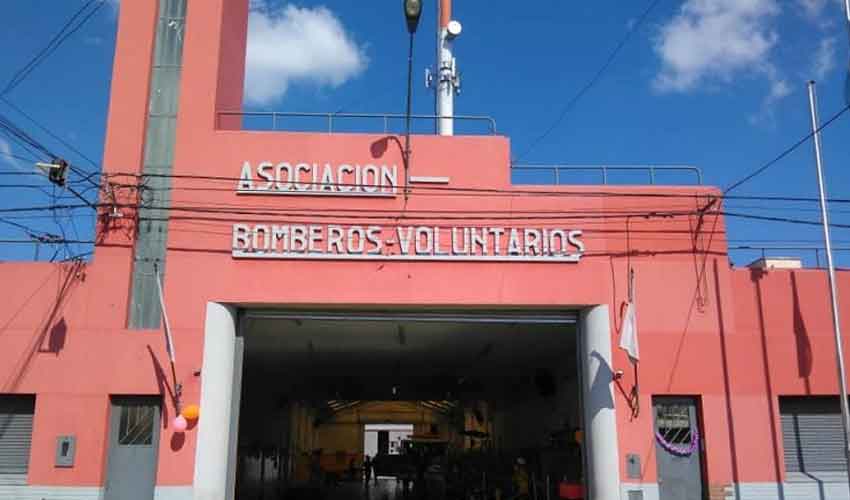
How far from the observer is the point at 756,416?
16922mm

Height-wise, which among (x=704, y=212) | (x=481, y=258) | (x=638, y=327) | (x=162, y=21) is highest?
(x=162, y=21)

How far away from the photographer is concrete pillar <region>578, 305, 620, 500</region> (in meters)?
16.6

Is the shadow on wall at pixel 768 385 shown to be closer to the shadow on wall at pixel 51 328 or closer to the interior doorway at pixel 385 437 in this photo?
the shadow on wall at pixel 51 328

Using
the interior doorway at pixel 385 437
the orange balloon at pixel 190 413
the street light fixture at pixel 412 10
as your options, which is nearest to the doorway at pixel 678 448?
the street light fixture at pixel 412 10

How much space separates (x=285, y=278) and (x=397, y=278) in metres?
2.33

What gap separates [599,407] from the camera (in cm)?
1692

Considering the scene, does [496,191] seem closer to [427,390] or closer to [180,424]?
[180,424]

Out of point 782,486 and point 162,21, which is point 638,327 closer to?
point 782,486

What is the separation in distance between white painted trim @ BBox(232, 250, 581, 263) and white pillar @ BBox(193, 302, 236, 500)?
1.31m

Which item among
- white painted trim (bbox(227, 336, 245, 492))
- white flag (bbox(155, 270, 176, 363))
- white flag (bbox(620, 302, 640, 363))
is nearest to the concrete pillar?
white flag (bbox(620, 302, 640, 363))

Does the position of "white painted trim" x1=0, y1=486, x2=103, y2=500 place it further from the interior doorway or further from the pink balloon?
the interior doorway

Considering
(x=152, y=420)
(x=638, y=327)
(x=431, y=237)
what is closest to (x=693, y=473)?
(x=638, y=327)

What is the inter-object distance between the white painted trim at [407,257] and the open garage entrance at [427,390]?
1.27 m

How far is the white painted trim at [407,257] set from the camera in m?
17.2
